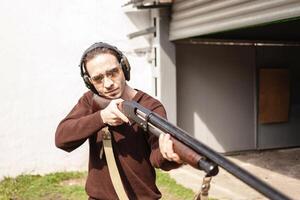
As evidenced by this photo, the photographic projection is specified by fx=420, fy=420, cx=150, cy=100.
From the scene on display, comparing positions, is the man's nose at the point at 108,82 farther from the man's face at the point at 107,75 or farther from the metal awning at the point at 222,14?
the metal awning at the point at 222,14

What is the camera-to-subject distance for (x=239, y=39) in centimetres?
876

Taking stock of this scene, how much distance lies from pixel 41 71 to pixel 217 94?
3.60 meters

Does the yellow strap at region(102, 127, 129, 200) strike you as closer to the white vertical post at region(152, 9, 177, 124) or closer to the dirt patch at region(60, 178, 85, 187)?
the dirt patch at region(60, 178, 85, 187)

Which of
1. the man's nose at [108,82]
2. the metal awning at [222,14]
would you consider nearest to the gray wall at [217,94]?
the metal awning at [222,14]

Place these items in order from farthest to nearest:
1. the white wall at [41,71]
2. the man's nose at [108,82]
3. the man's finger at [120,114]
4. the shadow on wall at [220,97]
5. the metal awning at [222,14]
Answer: the shadow on wall at [220,97], the white wall at [41,71], the metal awning at [222,14], the man's nose at [108,82], the man's finger at [120,114]

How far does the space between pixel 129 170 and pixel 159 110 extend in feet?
1.16

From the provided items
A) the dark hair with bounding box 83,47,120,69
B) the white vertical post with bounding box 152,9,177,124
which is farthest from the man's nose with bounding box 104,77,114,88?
the white vertical post with bounding box 152,9,177,124

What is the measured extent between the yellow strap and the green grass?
3.89 m

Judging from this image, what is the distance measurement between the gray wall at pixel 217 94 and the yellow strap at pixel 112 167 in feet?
20.3

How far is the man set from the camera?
6.94 feet

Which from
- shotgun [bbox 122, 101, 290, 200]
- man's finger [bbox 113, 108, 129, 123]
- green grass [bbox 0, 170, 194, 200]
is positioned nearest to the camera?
shotgun [bbox 122, 101, 290, 200]

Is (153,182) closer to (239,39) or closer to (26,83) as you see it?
(26,83)

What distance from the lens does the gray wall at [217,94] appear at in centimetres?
841

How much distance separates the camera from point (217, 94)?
872 cm
